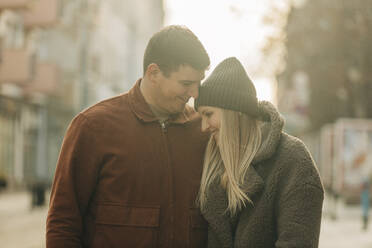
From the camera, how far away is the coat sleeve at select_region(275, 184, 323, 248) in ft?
11.2

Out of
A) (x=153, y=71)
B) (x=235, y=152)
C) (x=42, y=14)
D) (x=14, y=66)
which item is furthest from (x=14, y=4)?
(x=235, y=152)

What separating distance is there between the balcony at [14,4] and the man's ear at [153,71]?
19.7 metres

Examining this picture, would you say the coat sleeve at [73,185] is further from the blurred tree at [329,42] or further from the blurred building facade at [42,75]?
the blurred tree at [329,42]

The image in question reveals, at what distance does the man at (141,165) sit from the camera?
12.2ft

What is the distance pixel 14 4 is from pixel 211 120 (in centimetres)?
2018

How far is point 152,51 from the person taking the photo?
155 inches

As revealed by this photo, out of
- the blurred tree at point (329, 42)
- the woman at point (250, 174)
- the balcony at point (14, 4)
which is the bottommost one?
the woman at point (250, 174)

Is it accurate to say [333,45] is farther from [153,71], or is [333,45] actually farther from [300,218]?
[300,218]

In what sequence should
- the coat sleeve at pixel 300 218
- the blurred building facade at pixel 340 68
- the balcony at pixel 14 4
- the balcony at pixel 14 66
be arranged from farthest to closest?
the balcony at pixel 14 66
the balcony at pixel 14 4
the blurred building facade at pixel 340 68
the coat sleeve at pixel 300 218

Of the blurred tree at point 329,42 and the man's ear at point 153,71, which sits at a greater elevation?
the blurred tree at point 329,42

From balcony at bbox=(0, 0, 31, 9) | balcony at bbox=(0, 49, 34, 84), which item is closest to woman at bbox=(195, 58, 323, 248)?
balcony at bbox=(0, 0, 31, 9)

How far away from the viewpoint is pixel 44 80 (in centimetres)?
2916

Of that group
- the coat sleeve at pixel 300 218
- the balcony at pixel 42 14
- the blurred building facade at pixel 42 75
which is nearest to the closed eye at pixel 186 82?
the coat sleeve at pixel 300 218

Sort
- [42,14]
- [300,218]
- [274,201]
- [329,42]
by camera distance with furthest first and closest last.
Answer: [42,14], [329,42], [274,201], [300,218]
